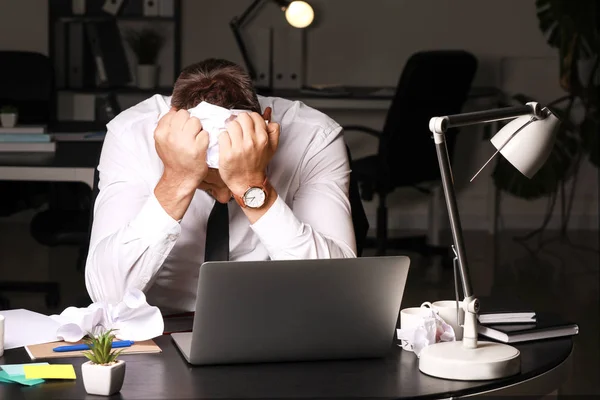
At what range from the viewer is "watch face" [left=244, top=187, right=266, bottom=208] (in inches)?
64.9

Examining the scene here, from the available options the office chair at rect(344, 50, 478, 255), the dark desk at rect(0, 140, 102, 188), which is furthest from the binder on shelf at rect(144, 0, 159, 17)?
the dark desk at rect(0, 140, 102, 188)

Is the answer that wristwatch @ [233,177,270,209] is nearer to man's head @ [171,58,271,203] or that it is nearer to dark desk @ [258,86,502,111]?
man's head @ [171,58,271,203]

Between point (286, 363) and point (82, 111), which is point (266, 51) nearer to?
point (82, 111)

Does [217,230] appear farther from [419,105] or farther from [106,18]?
[106,18]

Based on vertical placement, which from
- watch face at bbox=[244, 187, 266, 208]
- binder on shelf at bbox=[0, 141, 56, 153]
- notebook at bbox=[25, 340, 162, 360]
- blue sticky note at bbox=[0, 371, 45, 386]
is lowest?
notebook at bbox=[25, 340, 162, 360]

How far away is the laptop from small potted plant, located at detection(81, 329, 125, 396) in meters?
0.13

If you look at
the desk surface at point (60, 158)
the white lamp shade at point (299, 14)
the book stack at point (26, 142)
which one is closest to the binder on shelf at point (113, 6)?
the white lamp shade at point (299, 14)

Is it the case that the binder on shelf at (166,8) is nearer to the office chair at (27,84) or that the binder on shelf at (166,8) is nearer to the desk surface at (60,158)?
the office chair at (27,84)

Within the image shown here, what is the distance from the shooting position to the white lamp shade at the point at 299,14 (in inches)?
237

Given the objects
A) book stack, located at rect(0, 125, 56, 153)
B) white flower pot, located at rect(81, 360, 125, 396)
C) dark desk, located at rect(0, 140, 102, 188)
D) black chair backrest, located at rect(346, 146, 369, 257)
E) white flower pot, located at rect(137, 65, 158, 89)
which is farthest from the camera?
white flower pot, located at rect(137, 65, 158, 89)

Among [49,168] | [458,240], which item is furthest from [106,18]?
[458,240]

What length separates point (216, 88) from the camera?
1742mm

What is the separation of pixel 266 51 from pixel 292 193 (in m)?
4.44

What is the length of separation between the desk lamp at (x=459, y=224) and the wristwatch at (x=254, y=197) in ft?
1.23
